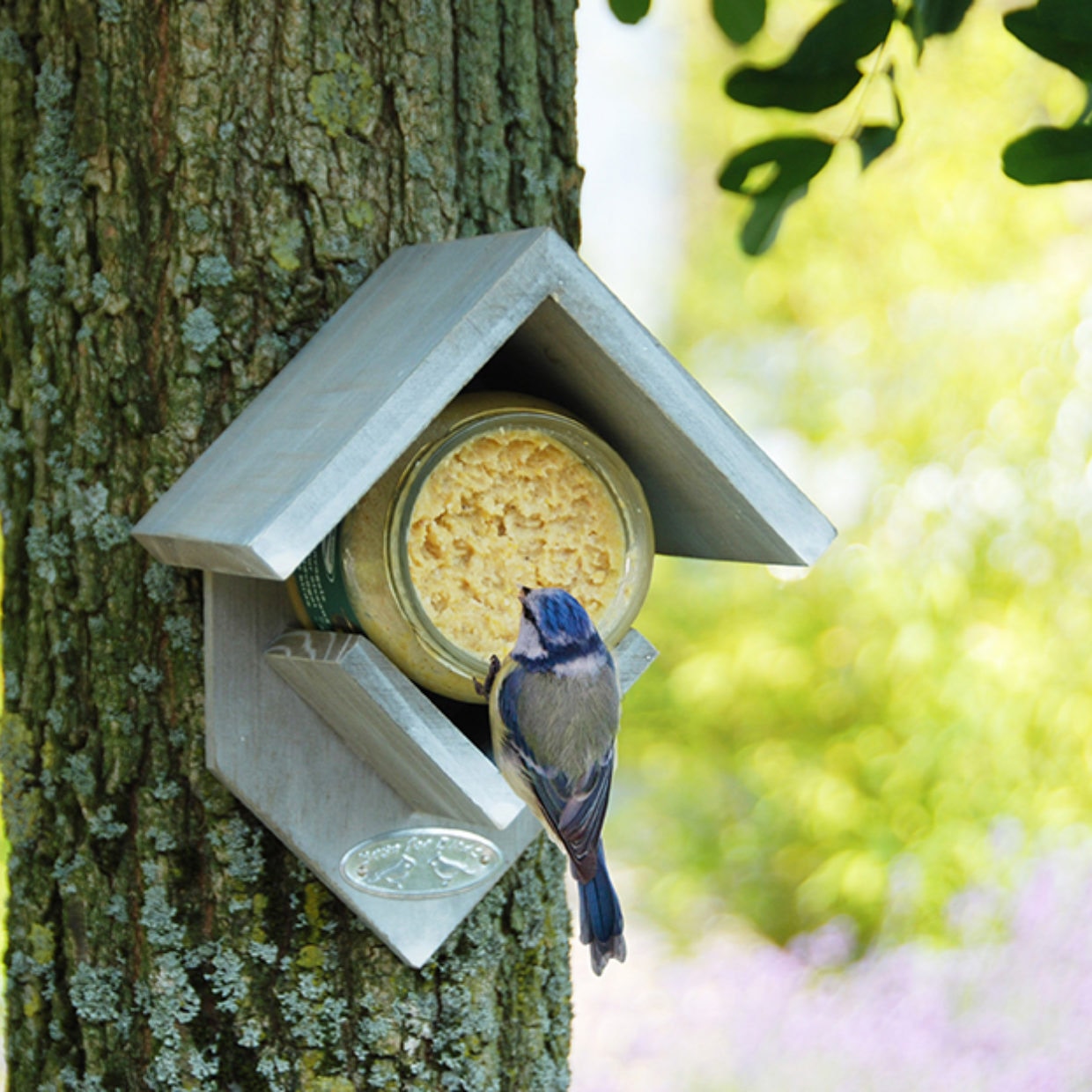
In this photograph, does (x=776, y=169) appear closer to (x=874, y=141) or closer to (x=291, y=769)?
(x=874, y=141)

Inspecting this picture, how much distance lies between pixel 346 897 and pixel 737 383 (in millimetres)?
3439

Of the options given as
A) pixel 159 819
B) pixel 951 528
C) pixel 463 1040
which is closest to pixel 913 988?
pixel 951 528

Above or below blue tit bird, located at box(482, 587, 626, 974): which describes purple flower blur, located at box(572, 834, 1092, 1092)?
below

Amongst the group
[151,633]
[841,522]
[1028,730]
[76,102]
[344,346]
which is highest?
[76,102]

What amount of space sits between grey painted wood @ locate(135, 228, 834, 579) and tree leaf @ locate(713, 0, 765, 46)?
37 cm

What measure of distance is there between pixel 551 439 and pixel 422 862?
0.40 m

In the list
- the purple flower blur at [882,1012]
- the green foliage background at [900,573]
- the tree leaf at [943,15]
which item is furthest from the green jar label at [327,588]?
the green foliage background at [900,573]

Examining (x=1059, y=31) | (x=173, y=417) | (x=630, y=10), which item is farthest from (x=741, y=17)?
(x=173, y=417)

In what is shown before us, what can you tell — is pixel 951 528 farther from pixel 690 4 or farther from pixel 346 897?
pixel 346 897

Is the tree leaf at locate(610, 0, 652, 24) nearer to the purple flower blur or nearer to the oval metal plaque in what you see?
the oval metal plaque

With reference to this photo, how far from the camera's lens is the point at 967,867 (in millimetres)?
3656

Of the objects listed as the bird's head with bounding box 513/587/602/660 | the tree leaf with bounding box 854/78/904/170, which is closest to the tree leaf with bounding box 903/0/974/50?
the tree leaf with bounding box 854/78/904/170

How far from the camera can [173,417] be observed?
1169mm

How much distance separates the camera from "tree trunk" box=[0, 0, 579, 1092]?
1.16 m
